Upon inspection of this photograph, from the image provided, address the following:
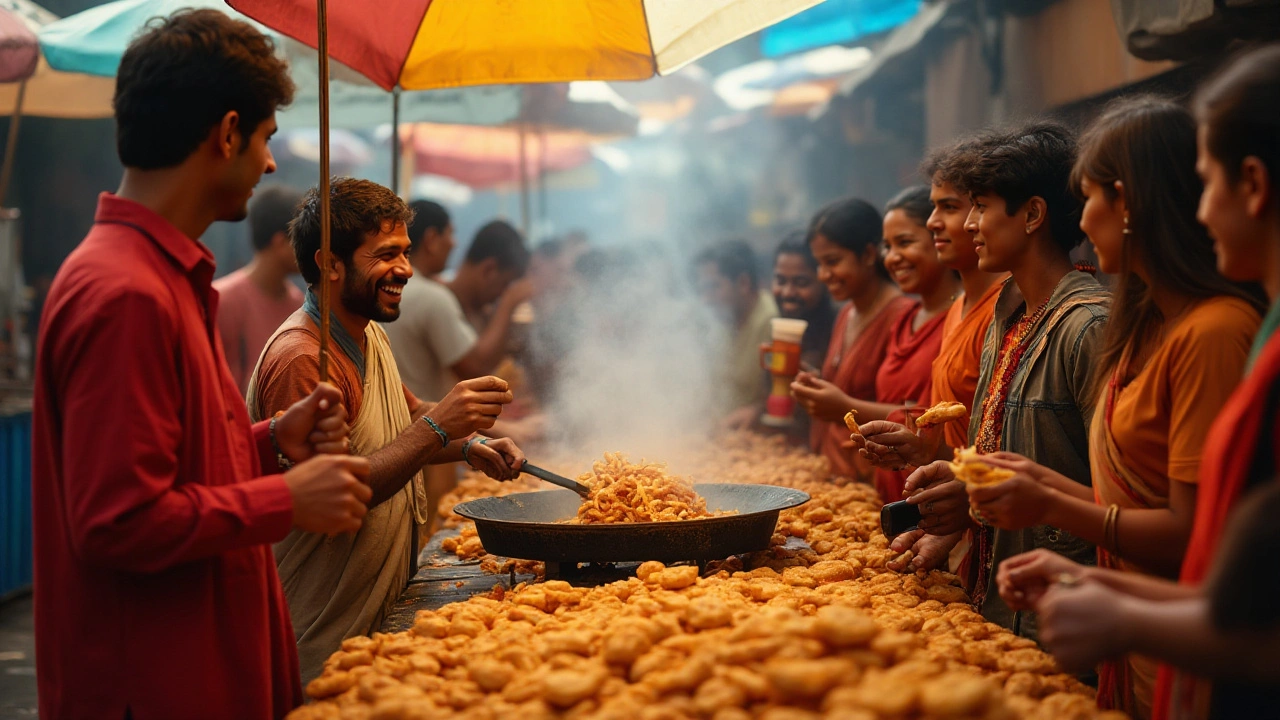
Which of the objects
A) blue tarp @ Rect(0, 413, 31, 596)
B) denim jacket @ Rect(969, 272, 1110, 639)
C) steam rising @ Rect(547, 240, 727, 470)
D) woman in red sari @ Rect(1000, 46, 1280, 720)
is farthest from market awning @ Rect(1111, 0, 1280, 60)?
blue tarp @ Rect(0, 413, 31, 596)

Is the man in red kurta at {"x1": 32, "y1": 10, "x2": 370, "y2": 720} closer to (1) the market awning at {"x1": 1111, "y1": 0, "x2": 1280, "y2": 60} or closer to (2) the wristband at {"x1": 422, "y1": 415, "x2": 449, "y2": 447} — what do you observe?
(2) the wristband at {"x1": 422, "y1": 415, "x2": 449, "y2": 447}

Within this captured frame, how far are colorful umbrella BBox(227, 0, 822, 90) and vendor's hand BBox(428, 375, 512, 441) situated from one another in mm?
1514

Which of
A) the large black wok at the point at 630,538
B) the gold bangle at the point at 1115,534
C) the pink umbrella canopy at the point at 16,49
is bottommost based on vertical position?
the large black wok at the point at 630,538

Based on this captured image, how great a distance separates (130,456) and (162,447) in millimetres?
68

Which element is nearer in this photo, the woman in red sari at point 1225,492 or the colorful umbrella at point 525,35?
the woman in red sari at point 1225,492

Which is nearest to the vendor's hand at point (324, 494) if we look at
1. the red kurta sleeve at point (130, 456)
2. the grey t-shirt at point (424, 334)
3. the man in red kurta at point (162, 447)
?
the man in red kurta at point (162, 447)

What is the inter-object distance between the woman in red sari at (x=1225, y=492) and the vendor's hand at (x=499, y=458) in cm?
215

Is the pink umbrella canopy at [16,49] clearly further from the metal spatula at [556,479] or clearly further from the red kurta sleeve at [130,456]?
the red kurta sleeve at [130,456]

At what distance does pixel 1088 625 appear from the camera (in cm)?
163

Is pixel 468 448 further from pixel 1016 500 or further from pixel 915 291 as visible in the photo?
pixel 915 291

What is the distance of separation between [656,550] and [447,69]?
8.12 feet

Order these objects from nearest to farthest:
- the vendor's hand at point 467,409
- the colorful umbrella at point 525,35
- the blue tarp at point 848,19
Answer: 1. the vendor's hand at point 467,409
2. the colorful umbrella at point 525,35
3. the blue tarp at point 848,19

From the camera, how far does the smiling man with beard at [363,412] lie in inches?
125

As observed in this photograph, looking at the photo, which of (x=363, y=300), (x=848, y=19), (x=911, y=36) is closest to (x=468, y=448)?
(x=363, y=300)
